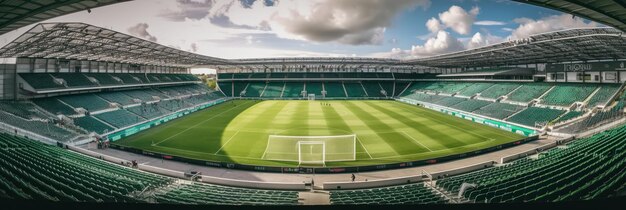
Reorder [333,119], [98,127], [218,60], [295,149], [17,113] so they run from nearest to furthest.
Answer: [295,149] → [17,113] → [98,127] → [333,119] → [218,60]

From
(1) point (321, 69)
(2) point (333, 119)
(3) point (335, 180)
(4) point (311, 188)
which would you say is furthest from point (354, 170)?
(1) point (321, 69)

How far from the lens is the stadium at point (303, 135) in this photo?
10.9 metres

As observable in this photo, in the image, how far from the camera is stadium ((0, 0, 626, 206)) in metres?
10.9

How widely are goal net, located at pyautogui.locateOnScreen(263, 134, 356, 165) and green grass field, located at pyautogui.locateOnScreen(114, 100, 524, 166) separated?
60 centimetres

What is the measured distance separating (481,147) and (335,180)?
14.7m

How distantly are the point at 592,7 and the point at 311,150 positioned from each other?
18190 mm

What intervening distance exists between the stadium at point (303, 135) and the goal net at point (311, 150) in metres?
0.16

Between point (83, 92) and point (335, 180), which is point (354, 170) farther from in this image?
point (83, 92)

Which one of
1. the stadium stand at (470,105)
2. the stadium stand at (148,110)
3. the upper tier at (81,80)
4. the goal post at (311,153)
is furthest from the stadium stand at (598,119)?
the upper tier at (81,80)

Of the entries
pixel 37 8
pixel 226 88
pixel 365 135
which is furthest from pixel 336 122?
pixel 226 88

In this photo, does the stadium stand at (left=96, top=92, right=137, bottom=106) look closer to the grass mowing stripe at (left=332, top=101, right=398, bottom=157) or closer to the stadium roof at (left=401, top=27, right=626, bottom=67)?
the grass mowing stripe at (left=332, top=101, right=398, bottom=157)

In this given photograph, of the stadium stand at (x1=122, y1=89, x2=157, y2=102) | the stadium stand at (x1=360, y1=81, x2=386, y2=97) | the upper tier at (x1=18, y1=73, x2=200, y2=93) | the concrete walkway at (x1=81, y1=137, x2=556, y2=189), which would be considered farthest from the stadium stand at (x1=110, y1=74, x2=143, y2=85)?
the stadium stand at (x1=360, y1=81, x2=386, y2=97)

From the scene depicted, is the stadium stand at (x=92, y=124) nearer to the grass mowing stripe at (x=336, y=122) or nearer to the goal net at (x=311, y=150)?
the goal net at (x=311, y=150)

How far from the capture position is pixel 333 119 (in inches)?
1583
